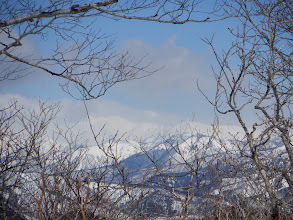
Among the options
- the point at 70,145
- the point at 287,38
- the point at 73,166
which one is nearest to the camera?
the point at 287,38

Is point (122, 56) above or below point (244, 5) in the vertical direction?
below

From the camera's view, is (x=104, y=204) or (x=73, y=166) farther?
(x=73, y=166)

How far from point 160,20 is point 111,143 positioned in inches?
67.4

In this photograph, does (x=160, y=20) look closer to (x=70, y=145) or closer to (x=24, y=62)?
(x=24, y=62)

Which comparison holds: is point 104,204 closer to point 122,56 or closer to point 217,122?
point 217,122

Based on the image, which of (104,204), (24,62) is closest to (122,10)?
(24,62)

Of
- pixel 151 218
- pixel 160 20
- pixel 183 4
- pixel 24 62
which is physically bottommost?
pixel 151 218

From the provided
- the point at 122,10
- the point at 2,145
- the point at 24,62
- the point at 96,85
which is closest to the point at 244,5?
the point at 122,10

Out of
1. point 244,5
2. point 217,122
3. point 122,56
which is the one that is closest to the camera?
point 217,122

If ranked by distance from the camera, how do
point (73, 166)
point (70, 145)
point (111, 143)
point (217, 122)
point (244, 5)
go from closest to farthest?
1. point (217, 122)
2. point (111, 143)
3. point (244, 5)
4. point (73, 166)
5. point (70, 145)

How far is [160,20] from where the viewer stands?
3.33 metres

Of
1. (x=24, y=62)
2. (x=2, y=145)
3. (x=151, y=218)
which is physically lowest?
(x=151, y=218)

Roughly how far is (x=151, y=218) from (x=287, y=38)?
13.5 ft

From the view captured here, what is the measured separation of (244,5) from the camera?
13.6 feet
